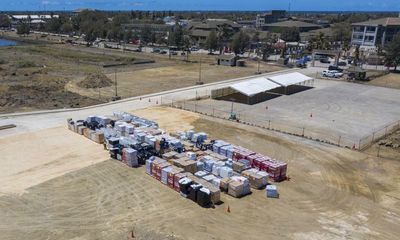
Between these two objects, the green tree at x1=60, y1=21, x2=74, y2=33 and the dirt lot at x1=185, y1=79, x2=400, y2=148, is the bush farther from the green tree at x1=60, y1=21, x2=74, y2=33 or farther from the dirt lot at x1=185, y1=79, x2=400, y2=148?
the green tree at x1=60, y1=21, x2=74, y2=33

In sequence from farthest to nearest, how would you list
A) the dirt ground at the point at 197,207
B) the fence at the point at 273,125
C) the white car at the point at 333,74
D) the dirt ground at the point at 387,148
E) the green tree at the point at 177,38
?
the green tree at the point at 177,38
the white car at the point at 333,74
the fence at the point at 273,125
the dirt ground at the point at 387,148
the dirt ground at the point at 197,207

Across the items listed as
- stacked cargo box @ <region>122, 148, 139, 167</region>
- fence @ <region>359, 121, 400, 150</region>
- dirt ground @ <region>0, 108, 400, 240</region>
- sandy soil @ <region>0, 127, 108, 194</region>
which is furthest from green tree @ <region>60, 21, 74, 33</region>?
fence @ <region>359, 121, 400, 150</region>

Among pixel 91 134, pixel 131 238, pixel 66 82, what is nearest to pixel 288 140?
pixel 91 134

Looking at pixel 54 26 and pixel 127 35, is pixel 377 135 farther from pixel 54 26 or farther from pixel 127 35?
pixel 54 26

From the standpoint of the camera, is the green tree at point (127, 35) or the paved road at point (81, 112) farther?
the green tree at point (127, 35)

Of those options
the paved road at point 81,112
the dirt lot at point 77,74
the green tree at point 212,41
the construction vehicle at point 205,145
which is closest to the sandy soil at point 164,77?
the dirt lot at point 77,74

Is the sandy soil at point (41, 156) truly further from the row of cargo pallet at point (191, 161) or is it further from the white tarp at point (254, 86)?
the white tarp at point (254, 86)

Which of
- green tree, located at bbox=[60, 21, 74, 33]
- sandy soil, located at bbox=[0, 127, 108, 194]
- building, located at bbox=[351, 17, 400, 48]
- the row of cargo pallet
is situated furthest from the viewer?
Result: green tree, located at bbox=[60, 21, 74, 33]
